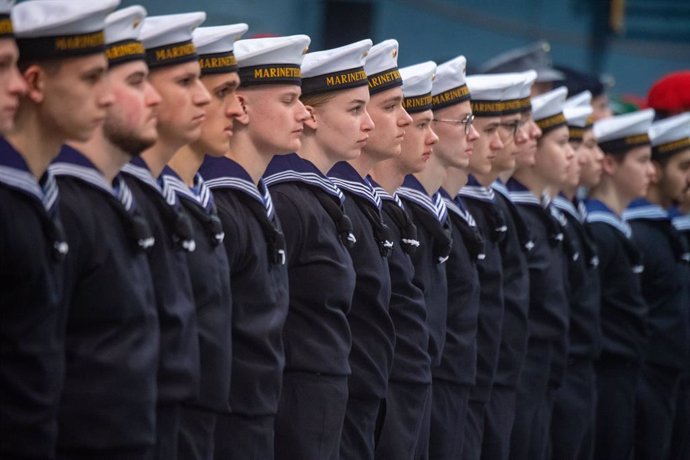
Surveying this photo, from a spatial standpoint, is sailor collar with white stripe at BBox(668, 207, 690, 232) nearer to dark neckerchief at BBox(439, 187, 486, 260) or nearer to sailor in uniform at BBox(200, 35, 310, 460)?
dark neckerchief at BBox(439, 187, 486, 260)

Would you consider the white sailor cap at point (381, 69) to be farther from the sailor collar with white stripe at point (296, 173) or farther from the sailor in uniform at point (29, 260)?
the sailor in uniform at point (29, 260)

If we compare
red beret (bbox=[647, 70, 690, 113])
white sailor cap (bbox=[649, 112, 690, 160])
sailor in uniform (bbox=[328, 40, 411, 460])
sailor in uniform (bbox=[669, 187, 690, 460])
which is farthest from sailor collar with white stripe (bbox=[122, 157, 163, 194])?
red beret (bbox=[647, 70, 690, 113])

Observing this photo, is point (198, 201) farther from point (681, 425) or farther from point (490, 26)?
point (490, 26)

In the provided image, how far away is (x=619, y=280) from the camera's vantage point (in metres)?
8.10

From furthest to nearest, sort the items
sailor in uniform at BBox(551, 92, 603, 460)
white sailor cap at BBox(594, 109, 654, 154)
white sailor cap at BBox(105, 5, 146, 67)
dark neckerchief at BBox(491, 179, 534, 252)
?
white sailor cap at BBox(594, 109, 654, 154), sailor in uniform at BBox(551, 92, 603, 460), dark neckerchief at BBox(491, 179, 534, 252), white sailor cap at BBox(105, 5, 146, 67)

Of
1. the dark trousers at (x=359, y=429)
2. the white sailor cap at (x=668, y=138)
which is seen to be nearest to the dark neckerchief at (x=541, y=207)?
the white sailor cap at (x=668, y=138)

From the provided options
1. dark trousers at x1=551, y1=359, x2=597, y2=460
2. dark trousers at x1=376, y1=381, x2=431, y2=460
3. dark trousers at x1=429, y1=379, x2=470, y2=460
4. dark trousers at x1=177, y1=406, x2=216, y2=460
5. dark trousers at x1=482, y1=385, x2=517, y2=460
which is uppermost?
dark trousers at x1=177, y1=406, x2=216, y2=460

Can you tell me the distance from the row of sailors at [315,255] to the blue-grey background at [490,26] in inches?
117

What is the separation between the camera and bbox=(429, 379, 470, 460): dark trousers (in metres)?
6.43

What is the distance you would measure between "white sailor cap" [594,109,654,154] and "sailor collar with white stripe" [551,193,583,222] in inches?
23.9

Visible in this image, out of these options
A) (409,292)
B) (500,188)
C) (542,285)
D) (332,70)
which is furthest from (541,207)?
(332,70)

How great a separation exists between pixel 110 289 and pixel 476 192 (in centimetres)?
322

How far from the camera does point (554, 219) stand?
7.49 m

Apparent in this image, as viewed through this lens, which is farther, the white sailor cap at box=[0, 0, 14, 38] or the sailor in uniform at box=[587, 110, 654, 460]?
the sailor in uniform at box=[587, 110, 654, 460]
